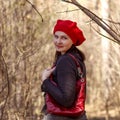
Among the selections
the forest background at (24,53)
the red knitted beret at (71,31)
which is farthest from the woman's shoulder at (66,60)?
the forest background at (24,53)

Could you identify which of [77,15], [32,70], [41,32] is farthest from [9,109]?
[77,15]

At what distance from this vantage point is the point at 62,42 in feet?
11.8

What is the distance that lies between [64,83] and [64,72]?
0.24 ft

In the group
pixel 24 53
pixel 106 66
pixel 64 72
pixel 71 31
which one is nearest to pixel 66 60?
pixel 64 72

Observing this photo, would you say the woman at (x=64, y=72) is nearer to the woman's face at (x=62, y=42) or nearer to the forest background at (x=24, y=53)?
the woman's face at (x=62, y=42)

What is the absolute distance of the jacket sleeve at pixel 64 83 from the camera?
3.43m

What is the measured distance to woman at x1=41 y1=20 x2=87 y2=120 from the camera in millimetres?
3439

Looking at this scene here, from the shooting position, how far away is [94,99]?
1199 centimetres

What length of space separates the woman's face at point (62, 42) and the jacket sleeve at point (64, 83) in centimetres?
11

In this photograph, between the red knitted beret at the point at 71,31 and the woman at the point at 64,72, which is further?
the red knitted beret at the point at 71,31

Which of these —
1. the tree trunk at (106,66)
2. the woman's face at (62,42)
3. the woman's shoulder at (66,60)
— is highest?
the woman's face at (62,42)

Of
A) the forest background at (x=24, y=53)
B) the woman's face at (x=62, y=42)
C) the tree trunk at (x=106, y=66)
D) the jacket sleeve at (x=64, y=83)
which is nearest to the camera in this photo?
the jacket sleeve at (x=64, y=83)

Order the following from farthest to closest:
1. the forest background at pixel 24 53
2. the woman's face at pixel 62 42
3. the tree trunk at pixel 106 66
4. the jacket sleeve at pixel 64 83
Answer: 1. the tree trunk at pixel 106 66
2. the forest background at pixel 24 53
3. the woman's face at pixel 62 42
4. the jacket sleeve at pixel 64 83

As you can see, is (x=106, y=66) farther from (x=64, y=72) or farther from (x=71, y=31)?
(x=64, y=72)
